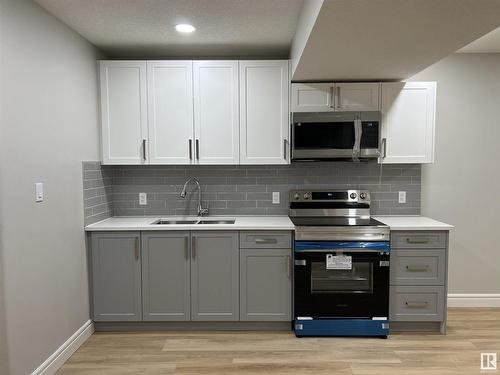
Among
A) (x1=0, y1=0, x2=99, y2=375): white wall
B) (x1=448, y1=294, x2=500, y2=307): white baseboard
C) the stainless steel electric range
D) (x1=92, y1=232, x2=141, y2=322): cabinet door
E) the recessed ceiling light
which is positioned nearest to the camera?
(x1=0, y1=0, x2=99, y2=375): white wall

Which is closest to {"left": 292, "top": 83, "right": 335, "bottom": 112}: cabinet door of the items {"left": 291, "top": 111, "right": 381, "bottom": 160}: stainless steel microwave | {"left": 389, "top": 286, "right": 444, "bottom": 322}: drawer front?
{"left": 291, "top": 111, "right": 381, "bottom": 160}: stainless steel microwave

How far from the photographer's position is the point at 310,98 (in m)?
3.22

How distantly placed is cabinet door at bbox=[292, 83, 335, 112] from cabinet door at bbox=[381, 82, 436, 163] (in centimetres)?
51

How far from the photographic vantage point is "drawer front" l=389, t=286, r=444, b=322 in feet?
9.91

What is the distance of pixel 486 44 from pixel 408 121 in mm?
Result: 984

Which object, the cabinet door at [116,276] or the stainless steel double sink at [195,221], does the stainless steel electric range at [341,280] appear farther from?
the cabinet door at [116,276]

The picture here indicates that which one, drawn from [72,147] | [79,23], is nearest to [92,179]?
[72,147]

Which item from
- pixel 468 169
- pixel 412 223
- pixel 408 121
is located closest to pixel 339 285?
pixel 412 223

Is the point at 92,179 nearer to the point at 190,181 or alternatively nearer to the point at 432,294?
the point at 190,181

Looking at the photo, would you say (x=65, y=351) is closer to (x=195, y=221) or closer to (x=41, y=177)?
(x=41, y=177)

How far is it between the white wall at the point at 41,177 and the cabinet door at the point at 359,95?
7.04 ft

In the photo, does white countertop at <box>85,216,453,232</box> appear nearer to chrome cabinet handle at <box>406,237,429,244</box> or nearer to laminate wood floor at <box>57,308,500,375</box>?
chrome cabinet handle at <box>406,237,429,244</box>

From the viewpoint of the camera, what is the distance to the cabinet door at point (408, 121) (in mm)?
3193

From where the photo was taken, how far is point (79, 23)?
273 cm
